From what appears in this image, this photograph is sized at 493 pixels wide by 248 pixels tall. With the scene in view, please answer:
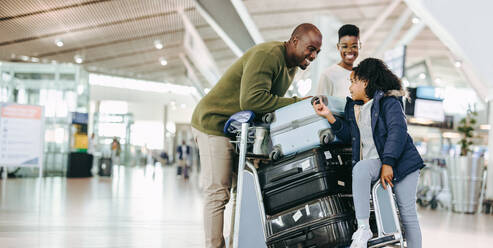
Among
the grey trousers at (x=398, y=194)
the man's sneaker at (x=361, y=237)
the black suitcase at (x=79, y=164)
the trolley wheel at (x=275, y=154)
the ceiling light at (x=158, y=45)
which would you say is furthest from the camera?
the ceiling light at (x=158, y=45)

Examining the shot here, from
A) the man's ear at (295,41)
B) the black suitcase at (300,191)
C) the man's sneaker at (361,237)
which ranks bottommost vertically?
the man's sneaker at (361,237)

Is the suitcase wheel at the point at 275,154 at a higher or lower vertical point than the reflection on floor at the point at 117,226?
higher

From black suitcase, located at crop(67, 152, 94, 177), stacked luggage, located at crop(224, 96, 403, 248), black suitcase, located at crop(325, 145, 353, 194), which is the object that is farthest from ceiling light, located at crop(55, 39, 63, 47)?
black suitcase, located at crop(325, 145, 353, 194)

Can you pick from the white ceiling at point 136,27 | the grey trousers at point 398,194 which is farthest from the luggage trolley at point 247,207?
the white ceiling at point 136,27

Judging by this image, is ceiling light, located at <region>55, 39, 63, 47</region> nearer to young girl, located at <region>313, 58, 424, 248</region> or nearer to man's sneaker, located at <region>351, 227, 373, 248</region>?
young girl, located at <region>313, 58, 424, 248</region>

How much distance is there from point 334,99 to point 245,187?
77 cm

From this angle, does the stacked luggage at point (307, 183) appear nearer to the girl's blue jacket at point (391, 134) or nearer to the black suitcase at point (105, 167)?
the girl's blue jacket at point (391, 134)

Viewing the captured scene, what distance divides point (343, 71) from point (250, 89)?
1.17 m

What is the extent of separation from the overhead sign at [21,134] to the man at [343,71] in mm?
5742

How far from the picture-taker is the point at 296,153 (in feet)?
9.25

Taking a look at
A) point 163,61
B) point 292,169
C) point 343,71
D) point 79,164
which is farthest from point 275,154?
point 163,61

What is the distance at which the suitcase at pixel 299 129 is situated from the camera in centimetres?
274

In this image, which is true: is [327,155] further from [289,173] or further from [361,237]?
[361,237]

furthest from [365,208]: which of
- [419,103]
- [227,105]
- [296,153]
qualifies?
[419,103]
